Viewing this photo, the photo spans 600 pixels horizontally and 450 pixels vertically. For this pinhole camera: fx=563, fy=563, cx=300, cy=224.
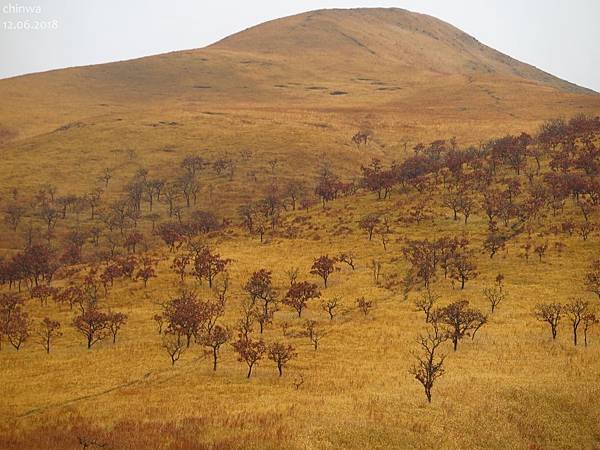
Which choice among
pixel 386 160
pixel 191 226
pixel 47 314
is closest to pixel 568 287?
pixel 47 314

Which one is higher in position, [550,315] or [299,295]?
[550,315]

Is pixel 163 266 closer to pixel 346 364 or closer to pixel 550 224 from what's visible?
pixel 346 364

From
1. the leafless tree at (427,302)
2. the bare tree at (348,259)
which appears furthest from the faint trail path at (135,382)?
the bare tree at (348,259)

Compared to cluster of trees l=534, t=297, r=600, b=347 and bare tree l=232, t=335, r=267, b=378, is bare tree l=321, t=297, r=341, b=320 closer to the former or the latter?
bare tree l=232, t=335, r=267, b=378

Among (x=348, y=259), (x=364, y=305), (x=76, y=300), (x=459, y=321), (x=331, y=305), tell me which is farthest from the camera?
(x=348, y=259)

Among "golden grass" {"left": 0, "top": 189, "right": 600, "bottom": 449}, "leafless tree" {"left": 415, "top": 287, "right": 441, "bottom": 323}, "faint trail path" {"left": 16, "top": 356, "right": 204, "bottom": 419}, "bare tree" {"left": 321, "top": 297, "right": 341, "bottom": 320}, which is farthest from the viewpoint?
"bare tree" {"left": 321, "top": 297, "right": 341, "bottom": 320}

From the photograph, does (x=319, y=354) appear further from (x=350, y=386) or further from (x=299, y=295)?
(x=299, y=295)

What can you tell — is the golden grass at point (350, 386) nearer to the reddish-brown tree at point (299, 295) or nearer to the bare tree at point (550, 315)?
the bare tree at point (550, 315)

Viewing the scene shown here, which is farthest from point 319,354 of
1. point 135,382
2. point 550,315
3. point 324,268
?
point 324,268

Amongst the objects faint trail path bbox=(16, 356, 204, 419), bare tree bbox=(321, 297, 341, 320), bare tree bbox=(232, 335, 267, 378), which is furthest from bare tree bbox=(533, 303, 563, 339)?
faint trail path bbox=(16, 356, 204, 419)

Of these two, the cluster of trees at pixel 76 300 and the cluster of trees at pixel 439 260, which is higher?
the cluster of trees at pixel 439 260

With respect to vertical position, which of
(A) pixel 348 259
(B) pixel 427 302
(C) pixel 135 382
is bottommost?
(C) pixel 135 382

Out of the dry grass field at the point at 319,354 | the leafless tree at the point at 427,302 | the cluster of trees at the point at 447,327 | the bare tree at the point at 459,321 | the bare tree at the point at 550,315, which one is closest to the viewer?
the dry grass field at the point at 319,354

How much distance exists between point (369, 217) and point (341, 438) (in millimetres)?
59935
